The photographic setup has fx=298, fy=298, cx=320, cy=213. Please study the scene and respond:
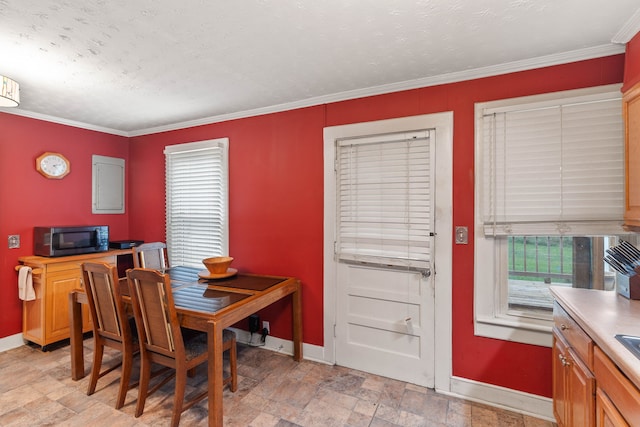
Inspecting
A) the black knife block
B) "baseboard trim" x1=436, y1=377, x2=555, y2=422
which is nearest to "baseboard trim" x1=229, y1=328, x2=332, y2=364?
"baseboard trim" x1=436, y1=377, x2=555, y2=422

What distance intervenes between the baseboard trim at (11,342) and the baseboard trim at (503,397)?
162 inches

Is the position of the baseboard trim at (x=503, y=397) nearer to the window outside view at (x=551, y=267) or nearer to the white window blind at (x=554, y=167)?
the window outside view at (x=551, y=267)

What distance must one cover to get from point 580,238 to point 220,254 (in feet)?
10.6

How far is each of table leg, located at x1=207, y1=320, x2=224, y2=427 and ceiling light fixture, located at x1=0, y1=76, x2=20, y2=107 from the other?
2036 millimetres

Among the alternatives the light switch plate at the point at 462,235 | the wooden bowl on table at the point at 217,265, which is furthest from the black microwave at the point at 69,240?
the light switch plate at the point at 462,235

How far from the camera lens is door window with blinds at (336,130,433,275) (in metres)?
2.43

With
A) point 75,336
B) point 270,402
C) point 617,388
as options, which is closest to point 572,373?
point 617,388

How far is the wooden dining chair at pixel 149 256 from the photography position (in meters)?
3.01

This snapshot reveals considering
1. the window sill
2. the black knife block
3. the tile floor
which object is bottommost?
the tile floor

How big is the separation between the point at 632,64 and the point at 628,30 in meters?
0.19

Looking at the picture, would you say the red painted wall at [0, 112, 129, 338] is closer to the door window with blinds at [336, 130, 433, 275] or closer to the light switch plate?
the door window with blinds at [336, 130, 433, 275]

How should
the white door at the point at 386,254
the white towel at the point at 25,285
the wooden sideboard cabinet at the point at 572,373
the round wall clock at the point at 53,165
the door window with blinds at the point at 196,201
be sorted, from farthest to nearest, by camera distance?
the door window with blinds at the point at 196,201 → the round wall clock at the point at 53,165 → the white towel at the point at 25,285 → the white door at the point at 386,254 → the wooden sideboard cabinet at the point at 572,373

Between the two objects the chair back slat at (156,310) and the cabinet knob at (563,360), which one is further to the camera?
the chair back slat at (156,310)

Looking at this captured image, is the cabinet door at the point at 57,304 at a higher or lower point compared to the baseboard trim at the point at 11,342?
higher
